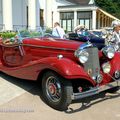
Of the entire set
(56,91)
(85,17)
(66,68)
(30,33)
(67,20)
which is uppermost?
(85,17)

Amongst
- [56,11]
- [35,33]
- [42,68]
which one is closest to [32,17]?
[56,11]

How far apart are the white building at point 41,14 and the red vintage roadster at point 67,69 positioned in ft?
34.1

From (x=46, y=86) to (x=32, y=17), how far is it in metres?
21.9

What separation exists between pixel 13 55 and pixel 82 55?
2270 mm

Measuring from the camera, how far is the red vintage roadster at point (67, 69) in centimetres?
533

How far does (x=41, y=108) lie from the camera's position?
560 cm

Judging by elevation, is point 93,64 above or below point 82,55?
below

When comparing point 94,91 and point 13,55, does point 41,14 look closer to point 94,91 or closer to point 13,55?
point 13,55

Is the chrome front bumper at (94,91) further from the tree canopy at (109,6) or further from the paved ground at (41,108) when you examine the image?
the tree canopy at (109,6)

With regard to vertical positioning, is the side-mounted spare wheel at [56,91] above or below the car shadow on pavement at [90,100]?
above

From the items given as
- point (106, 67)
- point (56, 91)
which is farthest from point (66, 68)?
point (106, 67)

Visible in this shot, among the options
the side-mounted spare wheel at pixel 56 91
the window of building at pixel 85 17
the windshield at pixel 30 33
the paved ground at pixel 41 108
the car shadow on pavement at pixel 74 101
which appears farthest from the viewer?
the window of building at pixel 85 17

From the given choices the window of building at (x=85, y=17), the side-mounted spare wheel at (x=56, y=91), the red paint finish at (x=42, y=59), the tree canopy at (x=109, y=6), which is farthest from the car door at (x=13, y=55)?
the tree canopy at (x=109, y=6)

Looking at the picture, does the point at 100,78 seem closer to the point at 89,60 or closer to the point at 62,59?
the point at 89,60
